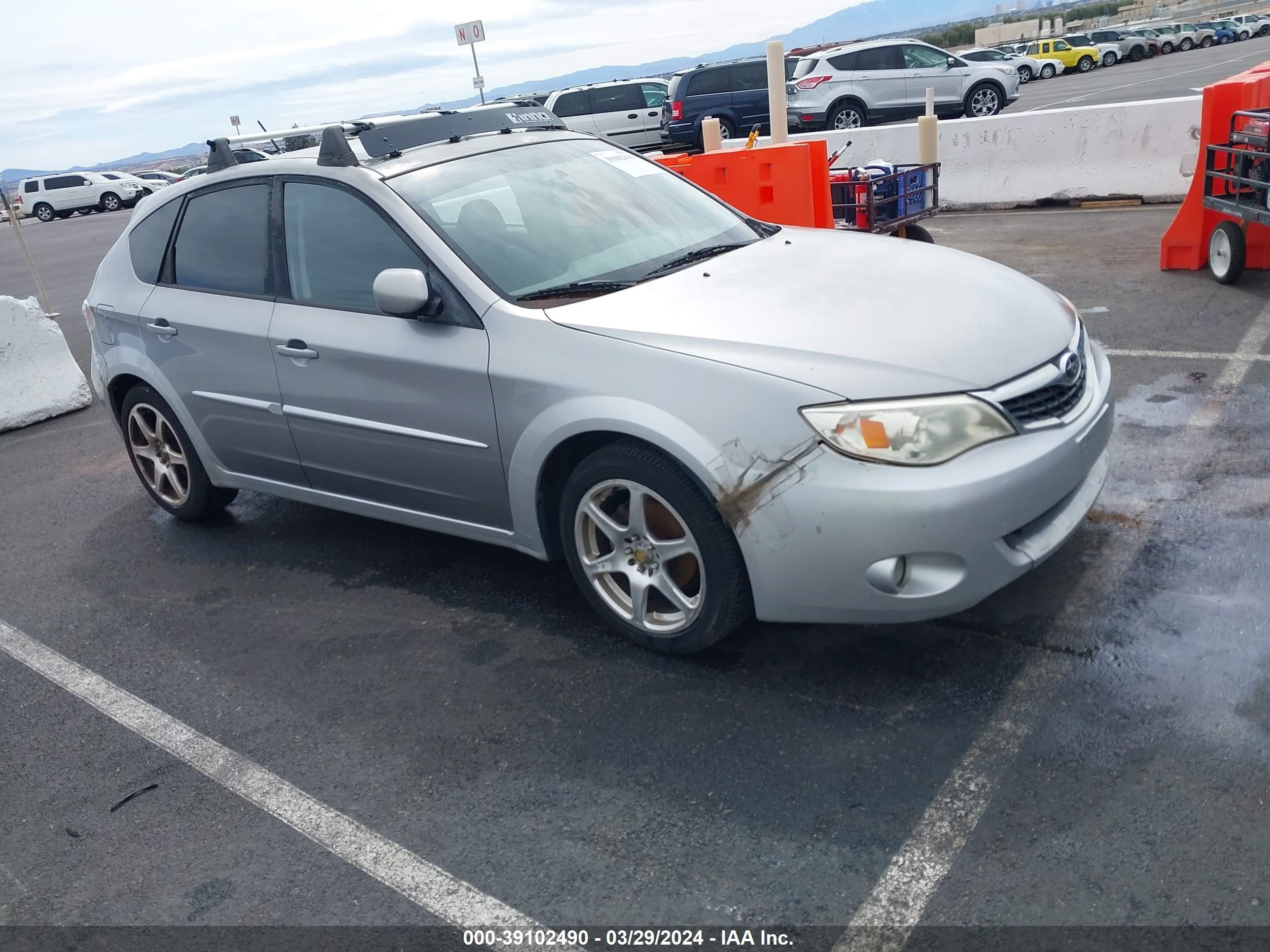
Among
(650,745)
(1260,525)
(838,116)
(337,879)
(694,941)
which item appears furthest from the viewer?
(838,116)

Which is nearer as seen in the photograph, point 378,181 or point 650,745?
point 650,745

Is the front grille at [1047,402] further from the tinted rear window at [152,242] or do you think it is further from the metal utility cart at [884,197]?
the metal utility cart at [884,197]

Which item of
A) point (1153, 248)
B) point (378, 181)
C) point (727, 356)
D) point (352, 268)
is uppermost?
point (378, 181)

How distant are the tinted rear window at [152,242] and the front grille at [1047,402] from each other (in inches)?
153

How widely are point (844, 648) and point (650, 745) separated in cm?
78

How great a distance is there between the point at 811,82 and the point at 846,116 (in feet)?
3.32

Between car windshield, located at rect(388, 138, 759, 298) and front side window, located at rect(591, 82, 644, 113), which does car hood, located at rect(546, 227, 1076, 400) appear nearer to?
car windshield, located at rect(388, 138, 759, 298)

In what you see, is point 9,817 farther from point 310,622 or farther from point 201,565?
point 201,565

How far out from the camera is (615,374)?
11.2 feet

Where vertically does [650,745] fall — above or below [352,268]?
below

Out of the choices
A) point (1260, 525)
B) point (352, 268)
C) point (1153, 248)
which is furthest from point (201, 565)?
point (1153, 248)

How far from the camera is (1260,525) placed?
13.3 feet

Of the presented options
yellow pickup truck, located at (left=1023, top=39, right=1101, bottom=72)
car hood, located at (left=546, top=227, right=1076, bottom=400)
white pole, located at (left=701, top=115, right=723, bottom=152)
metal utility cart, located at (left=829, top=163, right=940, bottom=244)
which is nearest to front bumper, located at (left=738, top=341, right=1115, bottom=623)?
car hood, located at (left=546, top=227, right=1076, bottom=400)

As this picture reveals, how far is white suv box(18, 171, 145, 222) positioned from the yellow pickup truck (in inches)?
1491
